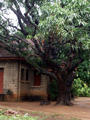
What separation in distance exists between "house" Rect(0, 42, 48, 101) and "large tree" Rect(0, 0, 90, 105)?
2.52 m

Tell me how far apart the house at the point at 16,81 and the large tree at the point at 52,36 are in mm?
2516

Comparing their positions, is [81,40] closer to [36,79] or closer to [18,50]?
[18,50]

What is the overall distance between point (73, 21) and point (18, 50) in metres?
5.29

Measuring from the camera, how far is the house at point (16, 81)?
18.8 m

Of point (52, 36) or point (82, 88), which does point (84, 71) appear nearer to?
point (82, 88)

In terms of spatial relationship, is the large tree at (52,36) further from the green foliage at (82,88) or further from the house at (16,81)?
the green foliage at (82,88)

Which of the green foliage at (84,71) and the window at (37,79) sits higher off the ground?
the green foliage at (84,71)

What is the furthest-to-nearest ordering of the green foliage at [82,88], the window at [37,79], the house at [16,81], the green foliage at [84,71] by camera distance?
the green foliage at [82,88] < the green foliage at [84,71] < the window at [37,79] < the house at [16,81]

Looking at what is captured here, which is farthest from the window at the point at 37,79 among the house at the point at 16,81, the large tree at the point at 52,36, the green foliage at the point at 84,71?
the green foliage at the point at 84,71

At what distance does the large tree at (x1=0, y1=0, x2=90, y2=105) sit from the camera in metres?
11.5

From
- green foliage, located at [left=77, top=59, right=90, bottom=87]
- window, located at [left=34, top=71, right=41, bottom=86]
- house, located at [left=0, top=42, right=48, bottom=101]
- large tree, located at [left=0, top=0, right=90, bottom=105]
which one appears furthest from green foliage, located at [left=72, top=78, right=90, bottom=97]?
large tree, located at [left=0, top=0, right=90, bottom=105]

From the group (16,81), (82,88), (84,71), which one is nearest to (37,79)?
(16,81)

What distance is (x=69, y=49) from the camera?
14.4 meters

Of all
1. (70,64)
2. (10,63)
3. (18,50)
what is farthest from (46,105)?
(10,63)
